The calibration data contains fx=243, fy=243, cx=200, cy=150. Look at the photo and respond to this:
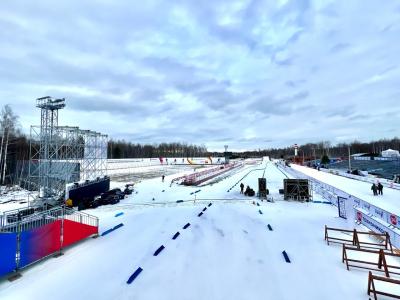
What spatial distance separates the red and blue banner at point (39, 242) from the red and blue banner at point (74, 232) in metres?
0.37

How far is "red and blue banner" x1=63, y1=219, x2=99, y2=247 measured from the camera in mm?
11195

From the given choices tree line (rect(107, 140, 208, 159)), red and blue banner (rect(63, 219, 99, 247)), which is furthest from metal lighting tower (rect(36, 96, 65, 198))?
tree line (rect(107, 140, 208, 159))

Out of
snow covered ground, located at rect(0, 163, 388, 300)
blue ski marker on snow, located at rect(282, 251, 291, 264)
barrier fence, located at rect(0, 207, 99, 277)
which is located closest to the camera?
snow covered ground, located at rect(0, 163, 388, 300)

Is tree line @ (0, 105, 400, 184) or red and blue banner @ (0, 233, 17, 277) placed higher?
tree line @ (0, 105, 400, 184)

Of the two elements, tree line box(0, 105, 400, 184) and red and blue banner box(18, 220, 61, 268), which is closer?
red and blue banner box(18, 220, 61, 268)

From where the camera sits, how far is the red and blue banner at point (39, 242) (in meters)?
9.29

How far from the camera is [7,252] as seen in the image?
8.77 m

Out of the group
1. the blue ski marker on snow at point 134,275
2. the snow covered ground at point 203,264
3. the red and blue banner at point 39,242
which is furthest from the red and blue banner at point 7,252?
the blue ski marker on snow at point 134,275

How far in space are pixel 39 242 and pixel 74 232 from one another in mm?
1810

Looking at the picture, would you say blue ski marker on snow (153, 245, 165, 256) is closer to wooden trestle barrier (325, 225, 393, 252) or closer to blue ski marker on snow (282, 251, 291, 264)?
blue ski marker on snow (282, 251, 291, 264)

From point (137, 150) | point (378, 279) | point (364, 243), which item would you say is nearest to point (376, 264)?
point (364, 243)

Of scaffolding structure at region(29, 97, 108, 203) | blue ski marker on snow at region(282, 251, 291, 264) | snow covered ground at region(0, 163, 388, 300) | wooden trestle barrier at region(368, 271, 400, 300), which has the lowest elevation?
snow covered ground at region(0, 163, 388, 300)

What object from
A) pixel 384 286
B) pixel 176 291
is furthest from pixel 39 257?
pixel 384 286

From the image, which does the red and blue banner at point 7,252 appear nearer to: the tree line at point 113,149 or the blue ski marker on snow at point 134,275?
the blue ski marker on snow at point 134,275
